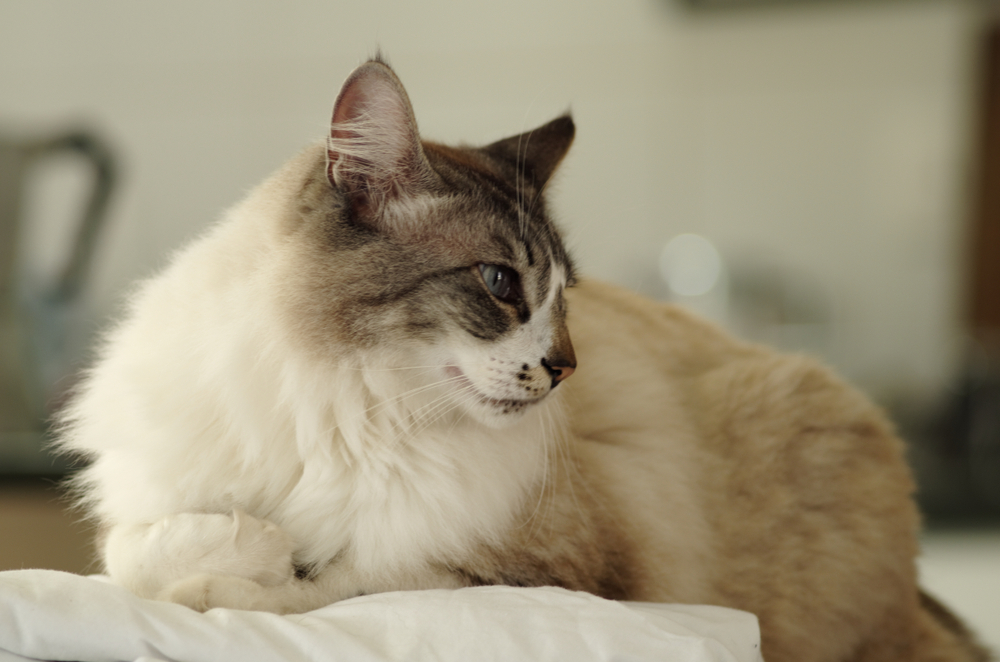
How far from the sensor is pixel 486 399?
3.67 feet

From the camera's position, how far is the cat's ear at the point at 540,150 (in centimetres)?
140

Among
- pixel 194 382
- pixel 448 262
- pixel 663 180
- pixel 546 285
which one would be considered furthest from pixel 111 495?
pixel 663 180

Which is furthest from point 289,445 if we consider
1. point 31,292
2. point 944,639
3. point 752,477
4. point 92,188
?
point 31,292

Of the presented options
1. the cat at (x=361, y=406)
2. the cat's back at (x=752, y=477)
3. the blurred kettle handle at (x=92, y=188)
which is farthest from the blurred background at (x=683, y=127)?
the cat at (x=361, y=406)

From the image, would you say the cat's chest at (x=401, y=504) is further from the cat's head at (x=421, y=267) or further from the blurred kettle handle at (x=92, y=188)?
the blurred kettle handle at (x=92, y=188)

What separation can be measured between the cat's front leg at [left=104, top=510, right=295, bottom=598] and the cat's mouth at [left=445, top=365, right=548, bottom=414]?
30cm

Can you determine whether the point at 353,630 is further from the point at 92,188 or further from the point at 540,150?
the point at 92,188

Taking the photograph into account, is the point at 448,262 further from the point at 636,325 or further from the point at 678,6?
the point at 678,6

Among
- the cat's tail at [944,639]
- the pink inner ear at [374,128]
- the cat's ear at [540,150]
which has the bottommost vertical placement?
the cat's tail at [944,639]

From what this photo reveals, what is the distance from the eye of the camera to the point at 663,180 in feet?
16.7

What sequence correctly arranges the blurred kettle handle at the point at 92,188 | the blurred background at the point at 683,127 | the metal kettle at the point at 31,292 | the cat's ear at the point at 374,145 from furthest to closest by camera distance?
the blurred background at the point at 683,127, the blurred kettle handle at the point at 92,188, the metal kettle at the point at 31,292, the cat's ear at the point at 374,145

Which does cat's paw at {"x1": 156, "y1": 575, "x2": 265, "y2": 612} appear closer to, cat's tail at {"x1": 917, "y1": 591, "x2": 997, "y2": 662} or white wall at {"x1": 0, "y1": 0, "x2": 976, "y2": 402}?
cat's tail at {"x1": 917, "y1": 591, "x2": 997, "y2": 662}

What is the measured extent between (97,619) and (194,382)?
13.7 inches

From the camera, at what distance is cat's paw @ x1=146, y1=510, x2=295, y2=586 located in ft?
3.38
